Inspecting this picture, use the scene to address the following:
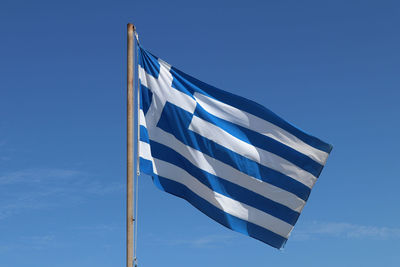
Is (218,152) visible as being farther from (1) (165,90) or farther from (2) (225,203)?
(1) (165,90)

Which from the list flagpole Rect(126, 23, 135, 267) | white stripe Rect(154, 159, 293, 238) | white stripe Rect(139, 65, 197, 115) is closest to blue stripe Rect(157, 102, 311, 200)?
white stripe Rect(139, 65, 197, 115)

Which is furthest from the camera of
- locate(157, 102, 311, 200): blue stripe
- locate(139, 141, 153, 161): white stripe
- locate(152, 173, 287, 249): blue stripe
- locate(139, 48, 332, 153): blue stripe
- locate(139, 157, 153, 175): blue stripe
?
locate(139, 48, 332, 153): blue stripe

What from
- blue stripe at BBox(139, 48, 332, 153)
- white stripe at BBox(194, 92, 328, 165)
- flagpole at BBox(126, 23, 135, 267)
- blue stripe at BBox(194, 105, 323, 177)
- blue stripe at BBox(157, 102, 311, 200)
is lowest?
flagpole at BBox(126, 23, 135, 267)

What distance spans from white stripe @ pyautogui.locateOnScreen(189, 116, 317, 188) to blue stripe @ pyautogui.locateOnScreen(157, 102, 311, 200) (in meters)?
0.11

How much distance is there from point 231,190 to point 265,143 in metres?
1.69

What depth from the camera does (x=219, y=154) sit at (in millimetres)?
17234

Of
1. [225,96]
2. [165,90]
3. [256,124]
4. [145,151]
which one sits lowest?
[145,151]

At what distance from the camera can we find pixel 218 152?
1723cm

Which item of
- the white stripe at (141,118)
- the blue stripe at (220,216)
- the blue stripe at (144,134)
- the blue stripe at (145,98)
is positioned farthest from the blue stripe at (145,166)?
the blue stripe at (145,98)

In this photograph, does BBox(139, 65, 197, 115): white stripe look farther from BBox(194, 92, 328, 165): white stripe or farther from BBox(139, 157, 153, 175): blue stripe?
BBox(139, 157, 153, 175): blue stripe

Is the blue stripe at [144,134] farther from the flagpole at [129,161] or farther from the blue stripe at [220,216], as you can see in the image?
the flagpole at [129,161]

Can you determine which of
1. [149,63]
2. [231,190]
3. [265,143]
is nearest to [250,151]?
[265,143]

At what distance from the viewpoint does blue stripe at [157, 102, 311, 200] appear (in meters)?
17.0

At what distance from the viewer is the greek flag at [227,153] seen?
55.2 feet
